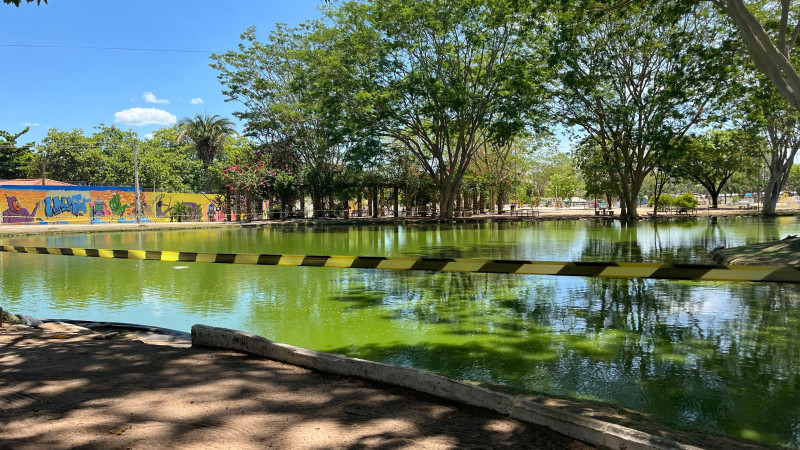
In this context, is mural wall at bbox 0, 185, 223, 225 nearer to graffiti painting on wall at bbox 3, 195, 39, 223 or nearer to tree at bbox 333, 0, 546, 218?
graffiti painting on wall at bbox 3, 195, 39, 223

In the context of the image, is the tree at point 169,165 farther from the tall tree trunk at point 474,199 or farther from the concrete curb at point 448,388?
the concrete curb at point 448,388

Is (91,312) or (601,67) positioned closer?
(91,312)

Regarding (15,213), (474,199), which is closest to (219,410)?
(15,213)

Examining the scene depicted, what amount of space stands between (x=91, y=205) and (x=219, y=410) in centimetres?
4020

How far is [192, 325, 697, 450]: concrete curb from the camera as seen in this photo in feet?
8.98

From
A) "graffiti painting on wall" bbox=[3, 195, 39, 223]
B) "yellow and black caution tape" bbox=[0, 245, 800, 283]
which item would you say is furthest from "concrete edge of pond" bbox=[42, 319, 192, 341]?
"graffiti painting on wall" bbox=[3, 195, 39, 223]

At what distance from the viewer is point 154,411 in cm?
320

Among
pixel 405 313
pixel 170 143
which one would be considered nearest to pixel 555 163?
pixel 170 143

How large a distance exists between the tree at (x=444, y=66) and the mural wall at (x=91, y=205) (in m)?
21.4

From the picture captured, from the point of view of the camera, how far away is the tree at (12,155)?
46469mm

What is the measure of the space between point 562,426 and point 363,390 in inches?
57.2

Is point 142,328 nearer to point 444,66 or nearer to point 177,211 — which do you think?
point 444,66

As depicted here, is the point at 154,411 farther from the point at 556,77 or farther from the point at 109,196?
the point at 109,196

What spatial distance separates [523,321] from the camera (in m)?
6.93
